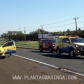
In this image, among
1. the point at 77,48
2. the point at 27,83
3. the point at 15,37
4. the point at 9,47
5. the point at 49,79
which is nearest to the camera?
the point at 27,83

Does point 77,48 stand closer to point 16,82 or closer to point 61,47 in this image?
point 61,47

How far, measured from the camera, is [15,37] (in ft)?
544

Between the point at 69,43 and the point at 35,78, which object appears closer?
the point at 35,78

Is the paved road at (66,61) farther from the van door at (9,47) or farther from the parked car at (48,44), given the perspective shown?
the parked car at (48,44)

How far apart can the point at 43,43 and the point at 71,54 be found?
1152 cm

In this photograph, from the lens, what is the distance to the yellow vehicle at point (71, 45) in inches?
906

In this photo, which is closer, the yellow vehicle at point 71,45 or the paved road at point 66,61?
the paved road at point 66,61

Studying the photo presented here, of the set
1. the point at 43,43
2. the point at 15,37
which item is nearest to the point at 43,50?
the point at 43,43

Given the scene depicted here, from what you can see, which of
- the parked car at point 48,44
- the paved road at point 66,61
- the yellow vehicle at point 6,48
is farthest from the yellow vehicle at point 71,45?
the parked car at point 48,44

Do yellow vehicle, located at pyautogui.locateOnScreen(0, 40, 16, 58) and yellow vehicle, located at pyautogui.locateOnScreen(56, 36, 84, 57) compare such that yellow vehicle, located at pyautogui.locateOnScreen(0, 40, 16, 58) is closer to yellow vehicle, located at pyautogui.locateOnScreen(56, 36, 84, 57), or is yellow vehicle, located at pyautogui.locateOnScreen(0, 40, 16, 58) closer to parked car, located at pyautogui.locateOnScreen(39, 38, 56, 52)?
yellow vehicle, located at pyautogui.locateOnScreen(56, 36, 84, 57)

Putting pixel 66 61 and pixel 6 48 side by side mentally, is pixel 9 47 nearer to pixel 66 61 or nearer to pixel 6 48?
pixel 6 48

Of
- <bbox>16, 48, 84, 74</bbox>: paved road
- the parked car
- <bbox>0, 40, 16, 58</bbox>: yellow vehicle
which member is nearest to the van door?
<bbox>0, 40, 16, 58</bbox>: yellow vehicle

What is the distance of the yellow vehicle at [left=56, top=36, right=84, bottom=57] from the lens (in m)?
23.0

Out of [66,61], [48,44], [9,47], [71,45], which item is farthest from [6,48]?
[48,44]
